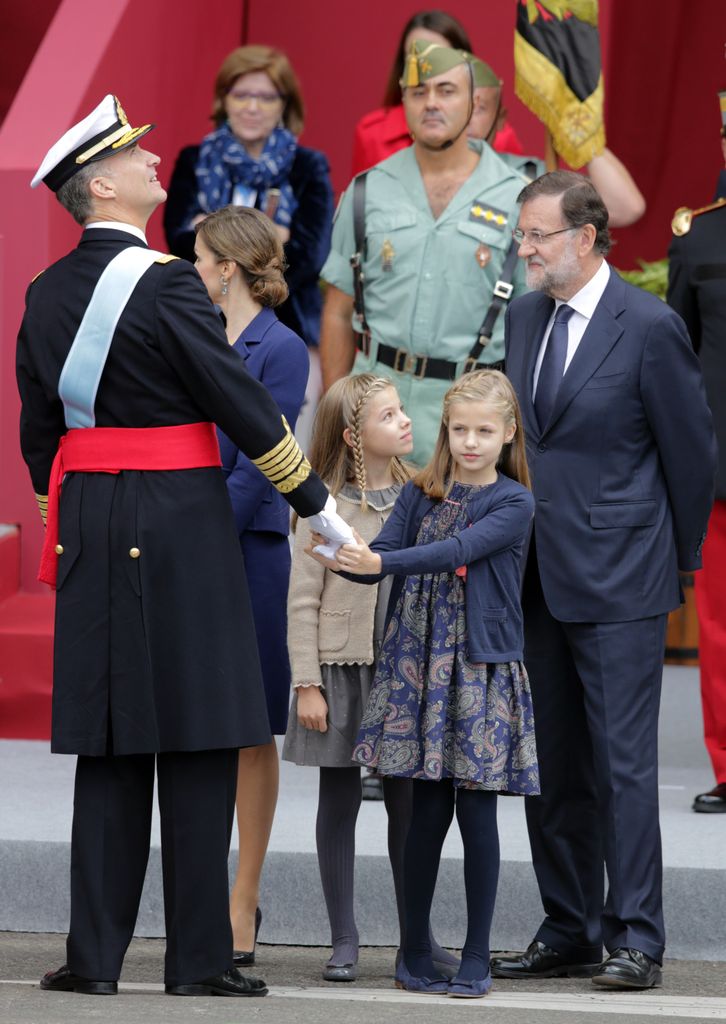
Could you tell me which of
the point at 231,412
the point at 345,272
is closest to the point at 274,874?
the point at 231,412

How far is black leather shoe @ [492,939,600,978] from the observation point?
16.0ft

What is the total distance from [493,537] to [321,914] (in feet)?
4.28

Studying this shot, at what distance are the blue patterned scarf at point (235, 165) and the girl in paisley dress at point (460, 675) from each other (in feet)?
9.43

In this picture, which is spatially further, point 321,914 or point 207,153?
point 207,153

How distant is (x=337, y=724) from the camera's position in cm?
476

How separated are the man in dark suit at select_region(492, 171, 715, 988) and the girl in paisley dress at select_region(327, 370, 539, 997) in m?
0.21

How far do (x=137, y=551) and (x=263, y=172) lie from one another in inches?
129

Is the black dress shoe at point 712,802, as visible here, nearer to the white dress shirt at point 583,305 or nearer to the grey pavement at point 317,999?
the grey pavement at point 317,999

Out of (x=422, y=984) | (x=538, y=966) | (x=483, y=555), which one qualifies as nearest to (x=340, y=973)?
(x=422, y=984)

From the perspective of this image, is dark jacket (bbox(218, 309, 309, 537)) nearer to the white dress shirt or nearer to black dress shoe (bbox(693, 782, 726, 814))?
the white dress shirt

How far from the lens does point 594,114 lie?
6777mm

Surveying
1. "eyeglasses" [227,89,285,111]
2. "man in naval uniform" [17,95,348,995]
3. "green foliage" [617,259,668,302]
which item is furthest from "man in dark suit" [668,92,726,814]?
"green foliage" [617,259,668,302]

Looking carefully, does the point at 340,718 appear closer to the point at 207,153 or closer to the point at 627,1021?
the point at 627,1021

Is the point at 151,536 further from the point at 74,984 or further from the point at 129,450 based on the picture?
the point at 74,984
